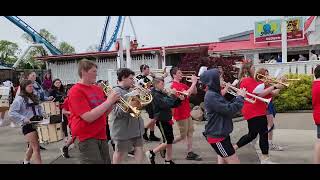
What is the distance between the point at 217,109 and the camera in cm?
519

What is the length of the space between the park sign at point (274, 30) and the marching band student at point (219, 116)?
60.3 feet

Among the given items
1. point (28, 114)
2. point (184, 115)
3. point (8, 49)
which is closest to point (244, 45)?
point (184, 115)

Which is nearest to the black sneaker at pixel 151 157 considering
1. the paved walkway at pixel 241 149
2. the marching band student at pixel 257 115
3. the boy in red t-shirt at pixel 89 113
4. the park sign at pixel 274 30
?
the paved walkway at pixel 241 149

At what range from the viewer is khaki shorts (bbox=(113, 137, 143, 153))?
5.89 metres

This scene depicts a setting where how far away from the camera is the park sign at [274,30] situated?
889 inches

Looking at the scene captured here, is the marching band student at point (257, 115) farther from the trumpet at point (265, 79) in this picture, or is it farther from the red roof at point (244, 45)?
the red roof at point (244, 45)

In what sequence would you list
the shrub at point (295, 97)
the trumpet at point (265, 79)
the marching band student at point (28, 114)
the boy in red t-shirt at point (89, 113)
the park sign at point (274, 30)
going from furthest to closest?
the park sign at point (274, 30) < the shrub at point (295, 97) < the trumpet at point (265, 79) < the marching band student at point (28, 114) < the boy in red t-shirt at point (89, 113)

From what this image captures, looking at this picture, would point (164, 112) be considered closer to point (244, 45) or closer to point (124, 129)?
point (124, 129)

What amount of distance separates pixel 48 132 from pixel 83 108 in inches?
103

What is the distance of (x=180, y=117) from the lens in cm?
752

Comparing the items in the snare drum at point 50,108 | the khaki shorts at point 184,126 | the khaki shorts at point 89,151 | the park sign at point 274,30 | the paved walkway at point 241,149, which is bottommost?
the paved walkway at point 241,149

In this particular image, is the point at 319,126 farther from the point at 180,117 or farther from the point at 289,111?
the point at 289,111

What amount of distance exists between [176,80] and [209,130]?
2542 millimetres
